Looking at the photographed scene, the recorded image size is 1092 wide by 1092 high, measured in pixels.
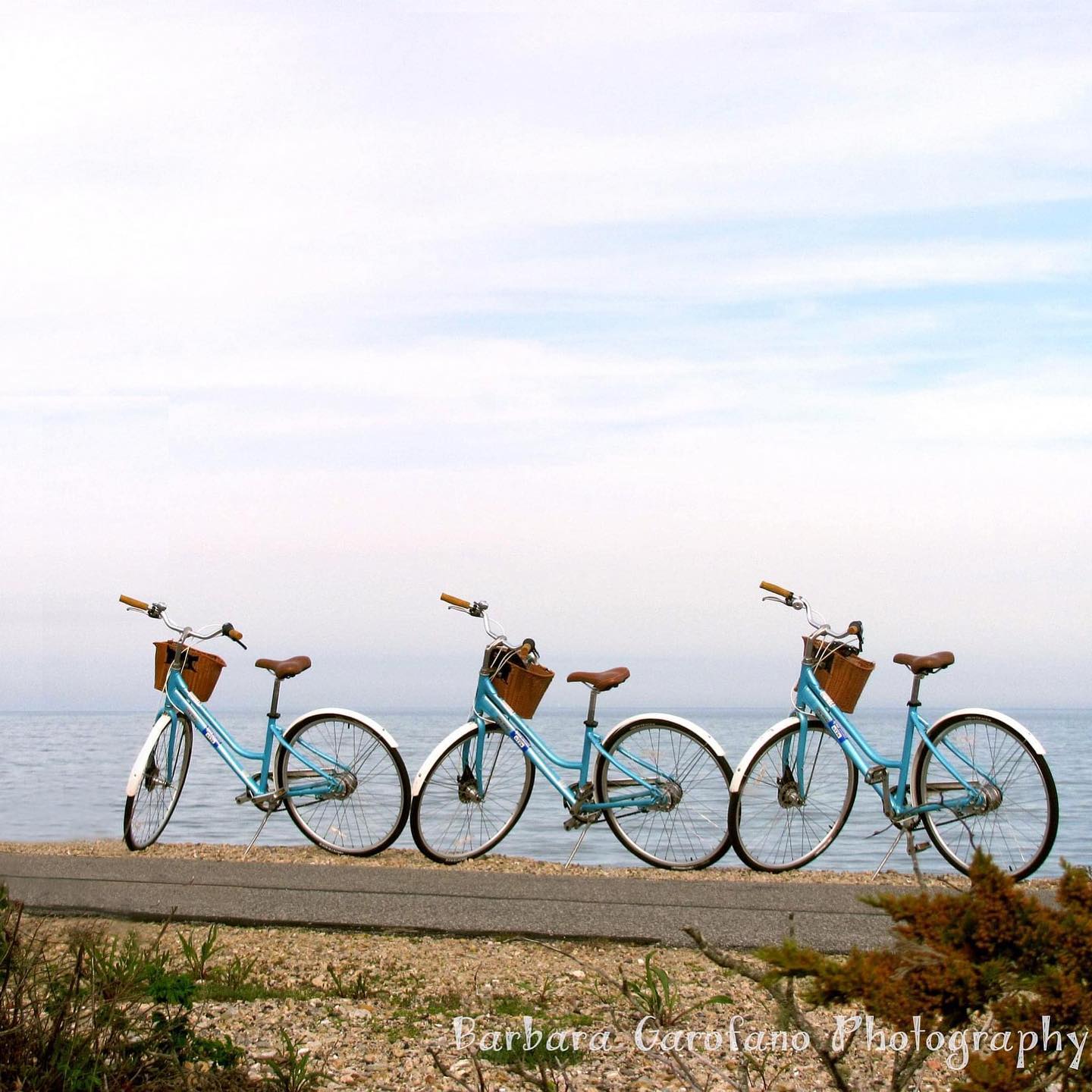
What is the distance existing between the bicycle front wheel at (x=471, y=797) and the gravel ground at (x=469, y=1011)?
2.07m

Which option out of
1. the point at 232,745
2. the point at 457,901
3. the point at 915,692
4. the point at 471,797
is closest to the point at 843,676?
the point at 915,692

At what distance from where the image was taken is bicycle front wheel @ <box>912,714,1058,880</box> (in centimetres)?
668

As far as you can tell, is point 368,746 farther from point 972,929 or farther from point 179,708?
point 972,929

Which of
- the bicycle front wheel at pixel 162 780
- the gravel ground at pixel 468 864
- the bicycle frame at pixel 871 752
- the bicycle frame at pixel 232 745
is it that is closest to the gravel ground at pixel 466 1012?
the gravel ground at pixel 468 864

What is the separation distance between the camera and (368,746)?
742cm

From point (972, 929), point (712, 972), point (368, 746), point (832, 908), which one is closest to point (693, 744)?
point (832, 908)

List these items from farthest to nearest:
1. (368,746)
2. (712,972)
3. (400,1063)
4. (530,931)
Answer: (368,746) < (530,931) < (712,972) < (400,1063)

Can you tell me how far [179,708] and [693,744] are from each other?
3.06 meters

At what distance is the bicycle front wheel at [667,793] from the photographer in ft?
22.9

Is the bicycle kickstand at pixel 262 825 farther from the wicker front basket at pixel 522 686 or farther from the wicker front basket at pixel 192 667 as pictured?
the wicker front basket at pixel 522 686

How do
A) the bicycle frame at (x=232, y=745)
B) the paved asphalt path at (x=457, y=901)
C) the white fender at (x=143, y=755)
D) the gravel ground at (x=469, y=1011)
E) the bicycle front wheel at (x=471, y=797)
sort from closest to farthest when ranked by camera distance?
the gravel ground at (x=469, y=1011) < the paved asphalt path at (x=457, y=901) < the bicycle front wheel at (x=471, y=797) < the bicycle frame at (x=232, y=745) < the white fender at (x=143, y=755)

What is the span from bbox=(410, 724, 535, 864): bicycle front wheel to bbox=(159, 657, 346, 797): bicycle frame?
0.57 meters

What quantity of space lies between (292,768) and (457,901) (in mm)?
2019

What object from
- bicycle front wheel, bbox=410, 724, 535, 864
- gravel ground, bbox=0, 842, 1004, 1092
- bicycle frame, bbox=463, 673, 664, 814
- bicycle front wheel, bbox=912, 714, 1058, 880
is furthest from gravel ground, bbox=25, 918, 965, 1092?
bicycle front wheel, bbox=912, 714, 1058, 880
